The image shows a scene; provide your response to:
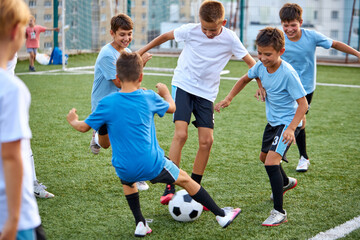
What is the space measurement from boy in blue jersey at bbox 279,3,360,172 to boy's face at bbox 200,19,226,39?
986 millimetres

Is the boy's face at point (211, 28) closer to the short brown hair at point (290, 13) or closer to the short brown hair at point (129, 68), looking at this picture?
the short brown hair at point (290, 13)

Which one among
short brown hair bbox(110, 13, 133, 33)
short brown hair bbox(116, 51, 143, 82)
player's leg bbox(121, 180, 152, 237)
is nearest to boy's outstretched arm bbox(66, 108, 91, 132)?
short brown hair bbox(116, 51, 143, 82)

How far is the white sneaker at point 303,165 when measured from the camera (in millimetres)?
5157

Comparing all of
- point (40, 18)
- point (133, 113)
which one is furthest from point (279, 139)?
point (40, 18)

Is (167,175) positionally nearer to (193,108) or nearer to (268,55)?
(193,108)

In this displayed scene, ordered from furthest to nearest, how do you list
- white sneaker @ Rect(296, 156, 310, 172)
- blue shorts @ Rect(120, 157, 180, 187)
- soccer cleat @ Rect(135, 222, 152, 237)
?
white sneaker @ Rect(296, 156, 310, 172), soccer cleat @ Rect(135, 222, 152, 237), blue shorts @ Rect(120, 157, 180, 187)

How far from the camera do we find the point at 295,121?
143 inches

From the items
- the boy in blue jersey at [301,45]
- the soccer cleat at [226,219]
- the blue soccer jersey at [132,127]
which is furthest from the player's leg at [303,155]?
the blue soccer jersey at [132,127]

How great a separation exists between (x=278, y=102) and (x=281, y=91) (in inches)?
3.9

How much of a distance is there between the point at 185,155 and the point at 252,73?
1942 mm

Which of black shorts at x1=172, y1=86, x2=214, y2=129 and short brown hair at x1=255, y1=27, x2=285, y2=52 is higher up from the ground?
short brown hair at x1=255, y1=27, x2=285, y2=52

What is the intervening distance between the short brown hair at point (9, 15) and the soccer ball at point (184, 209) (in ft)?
7.59

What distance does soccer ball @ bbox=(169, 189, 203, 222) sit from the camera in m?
3.65

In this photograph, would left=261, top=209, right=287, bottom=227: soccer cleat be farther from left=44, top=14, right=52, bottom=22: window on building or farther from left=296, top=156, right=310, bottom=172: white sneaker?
left=44, top=14, right=52, bottom=22: window on building
